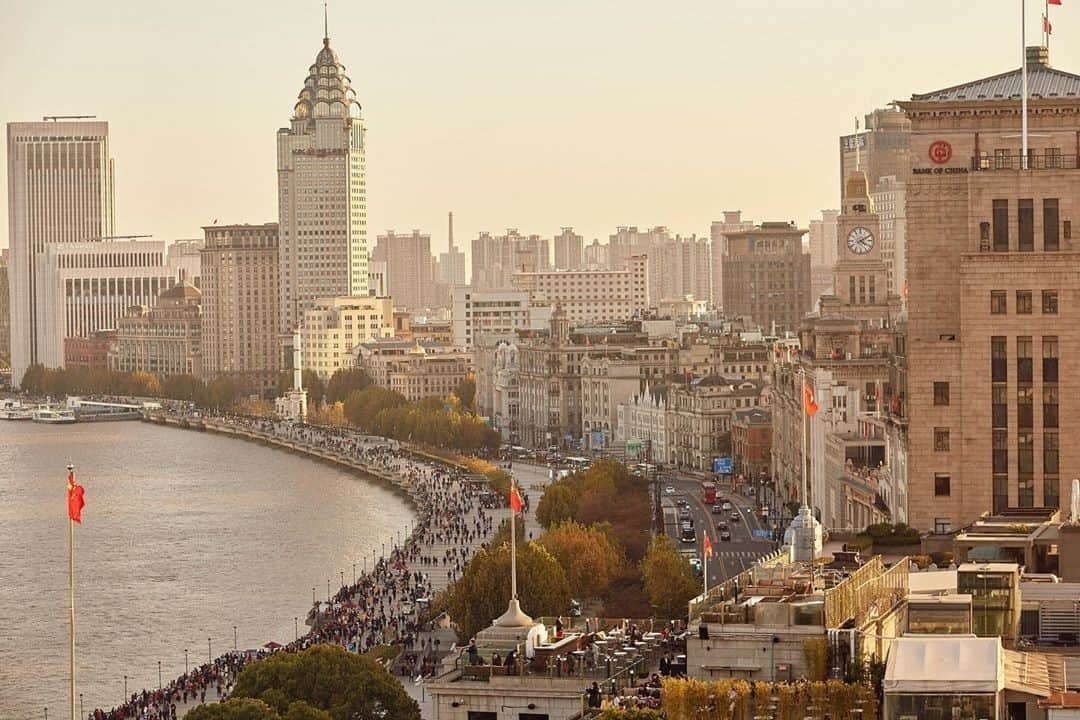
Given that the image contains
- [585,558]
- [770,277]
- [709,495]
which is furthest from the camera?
[770,277]

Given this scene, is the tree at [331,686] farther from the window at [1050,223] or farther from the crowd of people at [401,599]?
the window at [1050,223]

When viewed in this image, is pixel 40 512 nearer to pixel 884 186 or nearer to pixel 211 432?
pixel 211 432

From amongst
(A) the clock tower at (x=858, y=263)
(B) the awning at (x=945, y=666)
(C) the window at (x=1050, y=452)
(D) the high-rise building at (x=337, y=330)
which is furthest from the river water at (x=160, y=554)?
(D) the high-rise building at (x=337, y=330)

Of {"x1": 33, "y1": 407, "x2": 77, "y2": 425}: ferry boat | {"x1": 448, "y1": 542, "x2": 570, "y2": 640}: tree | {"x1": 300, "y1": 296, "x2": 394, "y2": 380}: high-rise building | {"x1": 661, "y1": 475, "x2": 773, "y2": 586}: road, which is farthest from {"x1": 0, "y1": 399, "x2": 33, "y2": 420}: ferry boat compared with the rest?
{"x1": 448, "y1": 542, "x2": 570, "y2": 640}: tree

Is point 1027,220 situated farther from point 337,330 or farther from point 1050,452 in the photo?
point 337,330

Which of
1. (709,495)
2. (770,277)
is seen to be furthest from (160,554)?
(770,277)
